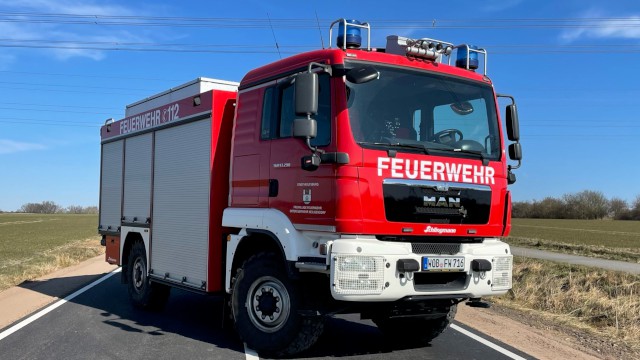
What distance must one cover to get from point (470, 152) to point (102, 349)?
15.3ft

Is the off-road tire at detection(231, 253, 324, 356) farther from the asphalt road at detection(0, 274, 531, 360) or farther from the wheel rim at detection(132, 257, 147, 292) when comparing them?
the wheel rim at detection(132, 257, 147, 292)

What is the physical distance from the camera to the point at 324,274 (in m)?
5.71

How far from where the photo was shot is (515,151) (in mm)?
6730

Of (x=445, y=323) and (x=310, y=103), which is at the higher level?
(x=310, y=103)

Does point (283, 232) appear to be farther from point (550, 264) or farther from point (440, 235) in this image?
point (550, 264)

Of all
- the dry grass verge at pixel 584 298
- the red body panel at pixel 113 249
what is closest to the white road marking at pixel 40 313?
the red body panel at pixel 113 249

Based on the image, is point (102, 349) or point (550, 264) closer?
point (102, 349)

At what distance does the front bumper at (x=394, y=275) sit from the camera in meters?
5.26

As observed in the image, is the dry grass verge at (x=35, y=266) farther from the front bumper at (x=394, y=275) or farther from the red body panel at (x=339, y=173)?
the front bumper at (x=394, y=275)

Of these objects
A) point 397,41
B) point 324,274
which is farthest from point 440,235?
point 397,41

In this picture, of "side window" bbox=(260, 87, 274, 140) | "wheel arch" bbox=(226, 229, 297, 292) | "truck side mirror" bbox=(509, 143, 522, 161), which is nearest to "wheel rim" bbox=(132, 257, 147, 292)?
"wheel arch" bbox=(226, 229, 297, 292)

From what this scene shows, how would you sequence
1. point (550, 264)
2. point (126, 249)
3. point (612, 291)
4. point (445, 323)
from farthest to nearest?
point (550, 264) → point (612, 291) → point (126, 249) → point (445, 323)

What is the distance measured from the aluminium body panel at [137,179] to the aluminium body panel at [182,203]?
33 cm

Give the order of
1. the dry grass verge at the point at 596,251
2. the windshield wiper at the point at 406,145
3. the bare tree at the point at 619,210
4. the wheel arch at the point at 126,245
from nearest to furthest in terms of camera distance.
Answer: the windshield wiper at the point at 406,145 < the wheel arch at the point at 126,245 < the dry grass verge at the point at 596,251 < the bare tree at the point at 619,210
